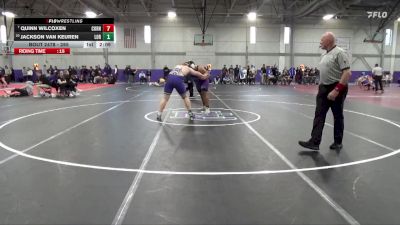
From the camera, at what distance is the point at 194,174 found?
452cm

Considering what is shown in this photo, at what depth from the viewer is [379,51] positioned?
35.0 meters

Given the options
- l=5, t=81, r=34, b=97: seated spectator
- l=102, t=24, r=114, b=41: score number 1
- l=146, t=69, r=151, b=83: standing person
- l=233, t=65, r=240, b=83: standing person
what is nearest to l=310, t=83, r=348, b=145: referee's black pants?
l=102, t=24, r=114, b=41: score number 1

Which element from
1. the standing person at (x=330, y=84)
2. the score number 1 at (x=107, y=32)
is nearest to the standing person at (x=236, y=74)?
the score number 1 at (x=107, y=32)

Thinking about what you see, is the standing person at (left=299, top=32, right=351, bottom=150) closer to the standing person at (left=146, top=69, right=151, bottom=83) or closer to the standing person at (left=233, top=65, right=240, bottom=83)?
the standing person at (left=233, top=65, right=240, bottom=83)

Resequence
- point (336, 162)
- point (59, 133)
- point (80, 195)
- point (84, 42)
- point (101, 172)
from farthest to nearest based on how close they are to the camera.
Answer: point (84, 42) < point (59, 133) < point (336, 162) < point (101, 172) < point (80, 195)

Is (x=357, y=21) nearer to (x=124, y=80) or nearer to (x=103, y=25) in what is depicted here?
(x=124, y=80)

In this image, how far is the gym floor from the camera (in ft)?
10.8

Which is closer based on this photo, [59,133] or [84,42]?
[59,133]

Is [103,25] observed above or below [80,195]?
above

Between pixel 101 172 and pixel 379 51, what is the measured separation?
120 ft

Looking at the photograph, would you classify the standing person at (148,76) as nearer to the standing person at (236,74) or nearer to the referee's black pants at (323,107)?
the standing person at (236,74)

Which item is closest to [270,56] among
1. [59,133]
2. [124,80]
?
[124,80]
